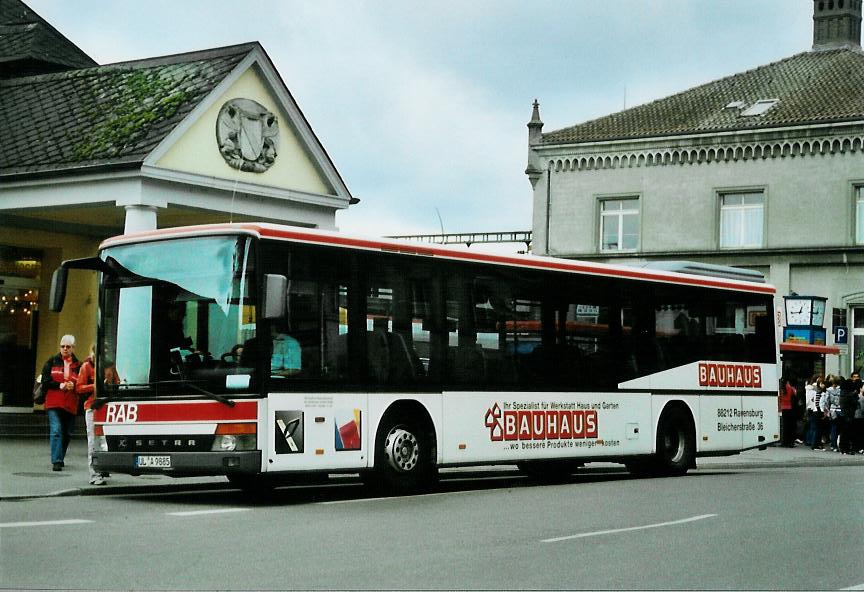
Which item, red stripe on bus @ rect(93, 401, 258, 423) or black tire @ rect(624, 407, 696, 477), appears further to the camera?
black tire @ rect(624, 407, 696, 477)

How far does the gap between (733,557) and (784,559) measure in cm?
39

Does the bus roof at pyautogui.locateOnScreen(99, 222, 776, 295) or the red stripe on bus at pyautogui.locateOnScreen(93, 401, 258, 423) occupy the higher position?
the bus roof at pyautogui.locateOnScreen(99, 222, 776, 295)

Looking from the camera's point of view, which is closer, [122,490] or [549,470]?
[122,490]

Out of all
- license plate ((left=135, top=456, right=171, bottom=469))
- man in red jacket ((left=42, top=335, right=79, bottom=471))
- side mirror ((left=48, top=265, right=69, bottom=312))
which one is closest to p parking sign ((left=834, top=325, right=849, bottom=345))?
man in red jacket ((left=42, top=335, right=79, bottom=471))

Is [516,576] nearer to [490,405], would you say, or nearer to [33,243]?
[490,405]

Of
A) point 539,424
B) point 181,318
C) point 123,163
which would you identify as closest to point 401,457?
point 539,424

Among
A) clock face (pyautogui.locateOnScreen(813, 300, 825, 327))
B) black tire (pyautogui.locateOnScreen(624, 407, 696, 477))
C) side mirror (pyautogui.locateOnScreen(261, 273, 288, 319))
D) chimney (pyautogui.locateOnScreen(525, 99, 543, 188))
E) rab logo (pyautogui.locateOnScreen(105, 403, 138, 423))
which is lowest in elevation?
black tire (pyautogui.locateOnScreen(624, 407, 696, 477))

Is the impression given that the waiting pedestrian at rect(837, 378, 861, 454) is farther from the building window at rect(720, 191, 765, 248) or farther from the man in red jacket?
the man in red jacket

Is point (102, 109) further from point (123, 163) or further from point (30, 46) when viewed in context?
point (30, 46)

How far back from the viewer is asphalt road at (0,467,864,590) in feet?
30.8

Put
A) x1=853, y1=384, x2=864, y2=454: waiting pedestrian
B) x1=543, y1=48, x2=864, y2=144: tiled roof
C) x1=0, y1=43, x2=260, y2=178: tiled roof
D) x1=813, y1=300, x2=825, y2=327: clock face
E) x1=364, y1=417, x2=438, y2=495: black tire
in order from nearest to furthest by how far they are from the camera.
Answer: x1=364, y1=417, x2=438, y2=495: black tire, x1=0, y1=43, x2=260, y2=178: tiled roof, x1=853, y1=384, x2=864, y2=454: waiting pedestrian, x1=813, y1=300, x2=825, y2=327: clock face, x1=543, y1=48, x2=864, y2=144: tiled roof

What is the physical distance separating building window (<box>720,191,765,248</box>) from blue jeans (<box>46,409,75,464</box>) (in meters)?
34.5

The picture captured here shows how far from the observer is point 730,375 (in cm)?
2261

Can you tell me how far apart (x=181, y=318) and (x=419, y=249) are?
335 cm
